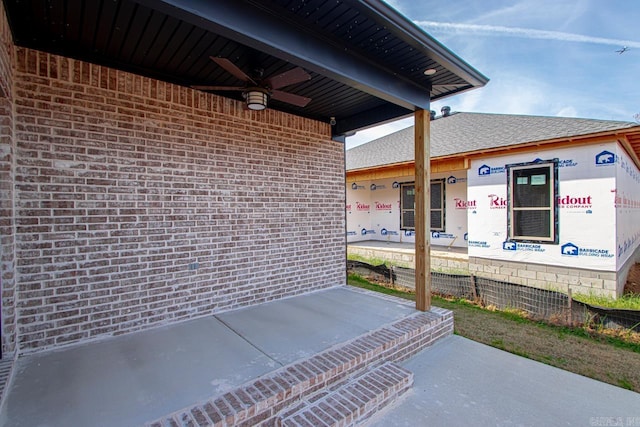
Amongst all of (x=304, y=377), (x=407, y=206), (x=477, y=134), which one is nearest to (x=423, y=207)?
(x=304, y=377)

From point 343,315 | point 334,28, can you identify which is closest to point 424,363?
point 343,315

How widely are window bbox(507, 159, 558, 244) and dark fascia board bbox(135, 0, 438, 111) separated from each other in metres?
4.43

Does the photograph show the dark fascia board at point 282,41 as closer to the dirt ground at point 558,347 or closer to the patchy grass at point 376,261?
the dirt ground at point 558,347

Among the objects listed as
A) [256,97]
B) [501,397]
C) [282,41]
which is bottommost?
[501,397]

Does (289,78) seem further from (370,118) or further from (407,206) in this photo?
(407,206)

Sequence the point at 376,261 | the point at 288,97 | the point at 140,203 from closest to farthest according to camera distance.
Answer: the point at 140,203, the point at 288,97, the point at 376,261

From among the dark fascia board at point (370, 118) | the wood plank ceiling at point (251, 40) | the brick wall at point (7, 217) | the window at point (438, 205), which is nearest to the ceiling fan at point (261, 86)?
the wood plank ceiling at point (251, 40)

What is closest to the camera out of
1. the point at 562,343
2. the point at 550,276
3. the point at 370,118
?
the point at 562,343

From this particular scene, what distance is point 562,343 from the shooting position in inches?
157

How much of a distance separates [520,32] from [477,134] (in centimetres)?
583

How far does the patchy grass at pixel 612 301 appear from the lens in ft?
16.5

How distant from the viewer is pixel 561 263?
6066 millimetres

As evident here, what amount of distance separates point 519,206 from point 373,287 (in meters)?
3.60

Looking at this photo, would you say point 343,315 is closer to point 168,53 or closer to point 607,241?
point 168,53
